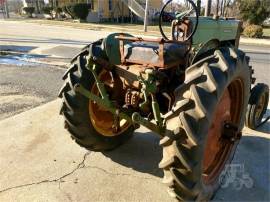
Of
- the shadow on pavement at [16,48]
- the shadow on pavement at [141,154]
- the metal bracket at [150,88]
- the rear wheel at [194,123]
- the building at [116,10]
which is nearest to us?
the rear wheel at [194,123]

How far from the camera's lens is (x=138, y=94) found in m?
3.69

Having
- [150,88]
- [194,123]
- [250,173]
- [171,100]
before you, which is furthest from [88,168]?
[250,173]

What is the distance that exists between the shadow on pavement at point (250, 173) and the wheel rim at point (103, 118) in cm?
146

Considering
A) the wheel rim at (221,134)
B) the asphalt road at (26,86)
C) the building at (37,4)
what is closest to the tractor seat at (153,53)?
the wheel rim at (221,134)

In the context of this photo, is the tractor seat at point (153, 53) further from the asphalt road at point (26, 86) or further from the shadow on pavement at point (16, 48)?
the shadow on pavement at point (16, 48)

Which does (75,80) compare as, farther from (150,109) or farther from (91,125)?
(150,109)

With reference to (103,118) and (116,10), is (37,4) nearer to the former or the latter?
(116,10)

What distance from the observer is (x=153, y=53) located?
3477 mm

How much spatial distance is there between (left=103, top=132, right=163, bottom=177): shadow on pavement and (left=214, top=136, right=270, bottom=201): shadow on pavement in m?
0.81

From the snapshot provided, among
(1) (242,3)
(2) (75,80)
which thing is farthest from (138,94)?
(1) (242,3)

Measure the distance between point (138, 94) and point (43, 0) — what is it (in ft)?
143

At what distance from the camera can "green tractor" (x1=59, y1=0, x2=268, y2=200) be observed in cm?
285

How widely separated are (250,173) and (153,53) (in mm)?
1869

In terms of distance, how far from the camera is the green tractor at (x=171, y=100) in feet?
9.34
